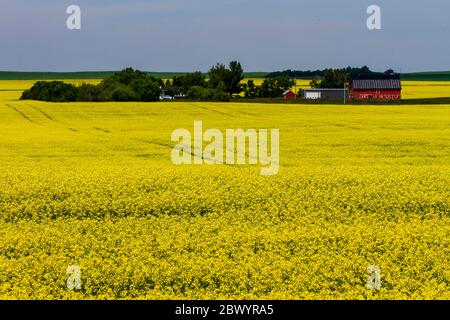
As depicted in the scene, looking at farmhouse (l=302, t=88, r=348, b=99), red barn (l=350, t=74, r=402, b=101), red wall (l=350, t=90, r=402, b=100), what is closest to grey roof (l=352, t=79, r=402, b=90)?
red barn (l=350, t=74, r=402, b=101)

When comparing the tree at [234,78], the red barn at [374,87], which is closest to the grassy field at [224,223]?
the red barn at [374,87]

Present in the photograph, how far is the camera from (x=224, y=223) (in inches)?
680

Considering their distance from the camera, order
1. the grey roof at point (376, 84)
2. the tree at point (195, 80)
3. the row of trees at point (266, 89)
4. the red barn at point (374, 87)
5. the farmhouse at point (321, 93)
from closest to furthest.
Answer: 1. the red barn at point (374, 87)
2. the grey roof at point (376, 84)
3. the farmhouse at point (321, 93)
4. the row of trees at point (266, 89)
5. the tree at point (195, 80)

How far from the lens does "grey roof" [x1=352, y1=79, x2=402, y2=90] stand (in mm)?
111606

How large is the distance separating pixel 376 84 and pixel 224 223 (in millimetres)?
99910

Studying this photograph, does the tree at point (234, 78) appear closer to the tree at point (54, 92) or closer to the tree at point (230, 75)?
the tree at point (230, 75)

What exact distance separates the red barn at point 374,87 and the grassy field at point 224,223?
254 feet

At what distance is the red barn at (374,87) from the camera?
111m

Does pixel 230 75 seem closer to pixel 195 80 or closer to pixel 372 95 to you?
pixel 195 80

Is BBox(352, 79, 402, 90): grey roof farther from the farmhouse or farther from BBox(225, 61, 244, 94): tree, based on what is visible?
BBox(225, 61, 244, 94): tree

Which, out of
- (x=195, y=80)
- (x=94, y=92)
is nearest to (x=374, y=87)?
(x=195, y=80)
